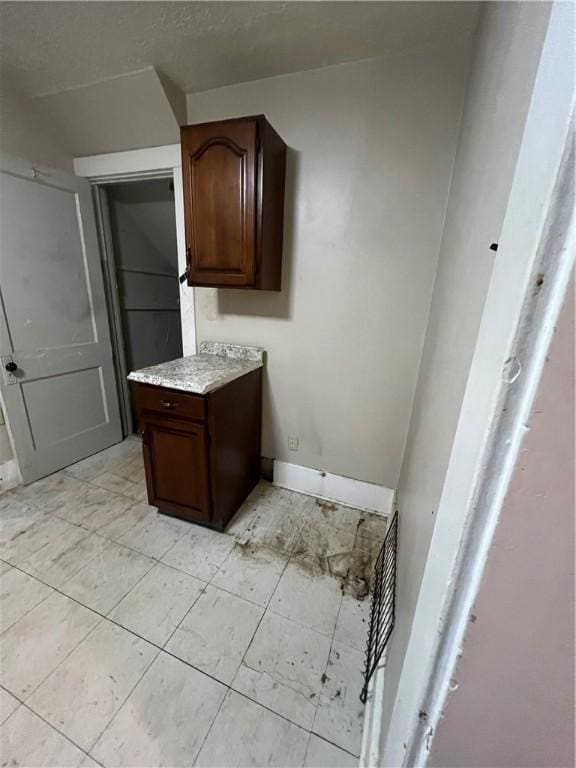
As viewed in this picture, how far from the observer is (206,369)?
156cm

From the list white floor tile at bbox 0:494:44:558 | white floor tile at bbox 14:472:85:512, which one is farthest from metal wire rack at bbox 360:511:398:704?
white floor tile at bbox 14:472:85:512

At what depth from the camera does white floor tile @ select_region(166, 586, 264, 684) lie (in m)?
1.05

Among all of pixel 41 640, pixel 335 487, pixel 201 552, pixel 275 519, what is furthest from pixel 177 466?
pixel 335 487

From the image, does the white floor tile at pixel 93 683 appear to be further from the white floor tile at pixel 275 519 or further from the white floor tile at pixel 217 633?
the white floor tile at pixel 275 519

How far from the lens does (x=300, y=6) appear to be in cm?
110

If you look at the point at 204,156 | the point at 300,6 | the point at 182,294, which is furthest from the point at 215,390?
the point at 300,6

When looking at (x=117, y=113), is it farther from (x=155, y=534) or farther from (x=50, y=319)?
(x=155, y=534)

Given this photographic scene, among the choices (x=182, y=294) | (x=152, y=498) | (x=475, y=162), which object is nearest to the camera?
(x=475, y=162)

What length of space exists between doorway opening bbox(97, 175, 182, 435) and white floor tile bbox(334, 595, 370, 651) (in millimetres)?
2264

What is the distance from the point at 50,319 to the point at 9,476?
1048 millimetres

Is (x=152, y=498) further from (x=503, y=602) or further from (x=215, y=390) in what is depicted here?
(x=503, y=602)

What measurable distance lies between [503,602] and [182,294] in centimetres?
205

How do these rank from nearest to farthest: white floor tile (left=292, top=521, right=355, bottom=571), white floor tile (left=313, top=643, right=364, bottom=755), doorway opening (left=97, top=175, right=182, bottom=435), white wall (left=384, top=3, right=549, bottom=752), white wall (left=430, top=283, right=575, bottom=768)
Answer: white wall (left=430, top=283, right=575, bottom=768) < white wall (left=384, top=3, right=549, bottom=752) < white floor tile (left=313, top=643, right=364, bottom=755) < white floor tile (left=292, top=521, right=355, bottom=571) < doorway opening (left=97, top=175, right=182, bottom=435)

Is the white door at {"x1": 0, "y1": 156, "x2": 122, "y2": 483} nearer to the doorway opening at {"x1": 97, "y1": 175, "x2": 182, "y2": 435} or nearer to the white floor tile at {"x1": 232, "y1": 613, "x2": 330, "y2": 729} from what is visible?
the doorway opening at {"x1": 97, "y1": 175, "x2": 182, "y2": 435}
